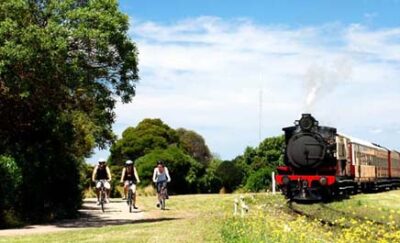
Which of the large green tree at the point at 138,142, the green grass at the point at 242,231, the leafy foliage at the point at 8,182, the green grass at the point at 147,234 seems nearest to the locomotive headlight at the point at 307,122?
the green grass at the point at 242,231

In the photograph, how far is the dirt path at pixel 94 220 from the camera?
19142 millimetres

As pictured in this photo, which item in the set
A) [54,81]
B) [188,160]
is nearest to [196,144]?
[188,160]

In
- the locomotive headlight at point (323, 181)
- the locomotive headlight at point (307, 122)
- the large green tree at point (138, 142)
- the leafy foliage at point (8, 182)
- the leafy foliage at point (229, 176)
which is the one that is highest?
the large green tree at point (138, 142)

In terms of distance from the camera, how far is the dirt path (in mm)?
19142

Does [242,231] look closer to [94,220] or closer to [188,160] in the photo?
[94,220]

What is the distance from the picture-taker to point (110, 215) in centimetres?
2456

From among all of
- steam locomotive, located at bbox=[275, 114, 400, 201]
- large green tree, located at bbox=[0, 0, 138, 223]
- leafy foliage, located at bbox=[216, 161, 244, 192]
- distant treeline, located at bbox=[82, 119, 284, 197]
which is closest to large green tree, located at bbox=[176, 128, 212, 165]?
distant treeline, located at bbox=[82, 119, 284, 197]

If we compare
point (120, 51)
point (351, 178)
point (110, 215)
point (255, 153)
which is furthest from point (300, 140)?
point (255, 153)

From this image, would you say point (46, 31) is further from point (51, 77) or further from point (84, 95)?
point (84, 95)

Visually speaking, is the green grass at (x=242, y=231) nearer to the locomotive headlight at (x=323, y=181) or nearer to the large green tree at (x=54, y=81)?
the large green tree at (x=54, y=81)

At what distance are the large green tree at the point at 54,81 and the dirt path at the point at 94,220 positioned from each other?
953 millimetres

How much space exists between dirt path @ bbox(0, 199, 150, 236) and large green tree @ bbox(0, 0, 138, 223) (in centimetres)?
95

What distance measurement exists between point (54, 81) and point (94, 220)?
4610mm

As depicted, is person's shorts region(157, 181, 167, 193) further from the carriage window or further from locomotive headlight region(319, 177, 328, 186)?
the carriage window
